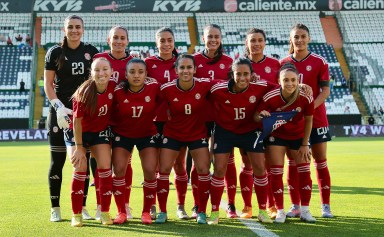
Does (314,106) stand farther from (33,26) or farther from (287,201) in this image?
(33,26)

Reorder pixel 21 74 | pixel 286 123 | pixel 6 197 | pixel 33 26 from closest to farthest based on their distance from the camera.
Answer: pixel 286 123 < pixel 6 197 < pixel 21 74 < pixel 33 26

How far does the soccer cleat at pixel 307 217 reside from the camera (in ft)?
22.9

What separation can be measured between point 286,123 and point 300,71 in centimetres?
67

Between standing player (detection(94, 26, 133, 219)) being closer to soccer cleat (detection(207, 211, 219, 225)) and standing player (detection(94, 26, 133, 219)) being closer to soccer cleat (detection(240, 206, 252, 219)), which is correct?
soccer cleat (detection(207, 211, 219, 225))

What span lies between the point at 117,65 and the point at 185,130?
1035 mm

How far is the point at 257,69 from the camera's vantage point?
7.55 m

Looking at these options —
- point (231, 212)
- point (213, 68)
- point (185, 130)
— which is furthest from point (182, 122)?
point (231, 212)

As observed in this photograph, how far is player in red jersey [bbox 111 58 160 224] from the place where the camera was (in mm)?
7031

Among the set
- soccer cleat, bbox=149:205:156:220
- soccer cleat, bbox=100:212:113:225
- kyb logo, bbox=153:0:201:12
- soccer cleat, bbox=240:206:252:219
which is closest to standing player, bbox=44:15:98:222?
soccer cleat, bbox=100:212:113:225

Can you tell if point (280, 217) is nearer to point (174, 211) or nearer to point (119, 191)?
point (174, 211)

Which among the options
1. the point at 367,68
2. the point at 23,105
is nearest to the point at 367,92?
the point at 367,68

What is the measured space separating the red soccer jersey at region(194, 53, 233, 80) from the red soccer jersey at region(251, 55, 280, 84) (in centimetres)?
34

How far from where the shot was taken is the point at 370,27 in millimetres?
41562

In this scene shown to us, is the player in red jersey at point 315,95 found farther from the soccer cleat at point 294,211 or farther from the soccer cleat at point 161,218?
the soccer cleat at point 161,218
